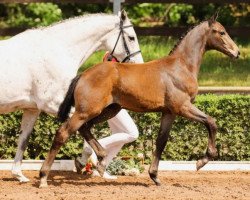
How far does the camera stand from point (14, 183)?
1321 centimetres

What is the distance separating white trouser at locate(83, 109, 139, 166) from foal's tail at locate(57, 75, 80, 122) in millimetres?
862

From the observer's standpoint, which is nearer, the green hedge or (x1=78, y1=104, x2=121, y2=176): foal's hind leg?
(x1=78, y1=104, x2=121, y2=176): foal's hind leg

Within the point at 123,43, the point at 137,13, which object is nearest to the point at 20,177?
the point at 123,43

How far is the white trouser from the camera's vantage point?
13.5 m

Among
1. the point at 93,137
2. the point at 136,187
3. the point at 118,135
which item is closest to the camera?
the point at 136,187

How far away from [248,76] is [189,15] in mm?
3179

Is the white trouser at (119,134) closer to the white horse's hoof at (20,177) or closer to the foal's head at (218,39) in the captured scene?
the white horse's hoof at (20,177)

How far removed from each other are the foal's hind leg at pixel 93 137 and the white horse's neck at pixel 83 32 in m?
0.66

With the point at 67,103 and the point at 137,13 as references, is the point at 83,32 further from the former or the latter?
the point at 137,13

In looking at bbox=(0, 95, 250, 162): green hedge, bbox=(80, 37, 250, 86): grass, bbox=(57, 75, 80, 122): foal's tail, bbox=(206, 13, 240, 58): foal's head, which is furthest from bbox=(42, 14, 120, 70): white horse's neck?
bbox=(80, 37, 250, 86): grass

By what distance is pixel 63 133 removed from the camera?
12703mm

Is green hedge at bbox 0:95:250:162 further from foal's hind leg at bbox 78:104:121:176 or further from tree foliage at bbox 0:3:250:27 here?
tree foliage at bbox 0:3:250:27

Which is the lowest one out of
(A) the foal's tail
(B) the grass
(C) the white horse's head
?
(B) the grass

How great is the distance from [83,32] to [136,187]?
1.93 meters
